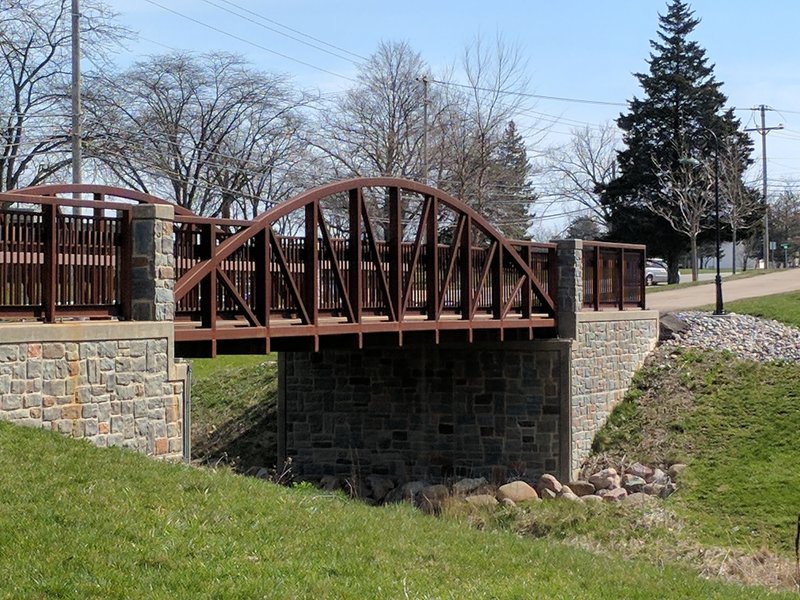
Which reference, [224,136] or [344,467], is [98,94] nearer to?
[224,136]

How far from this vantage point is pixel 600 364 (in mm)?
24594

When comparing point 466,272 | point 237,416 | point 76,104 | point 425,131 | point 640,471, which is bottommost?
point 640,471

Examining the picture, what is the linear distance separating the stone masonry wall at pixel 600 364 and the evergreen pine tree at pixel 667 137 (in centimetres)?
2932

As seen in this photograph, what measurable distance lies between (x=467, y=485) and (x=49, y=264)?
11.5 metres

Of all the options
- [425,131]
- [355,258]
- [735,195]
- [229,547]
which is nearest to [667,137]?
[735,195]

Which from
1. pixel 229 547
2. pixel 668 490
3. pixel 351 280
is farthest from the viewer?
pixel 668 490

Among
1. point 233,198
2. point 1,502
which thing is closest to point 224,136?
point 233,198

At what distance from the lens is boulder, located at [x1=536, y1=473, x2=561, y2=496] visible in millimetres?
21692

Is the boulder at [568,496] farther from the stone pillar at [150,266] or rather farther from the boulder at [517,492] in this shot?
the stone pillar at [150,266]

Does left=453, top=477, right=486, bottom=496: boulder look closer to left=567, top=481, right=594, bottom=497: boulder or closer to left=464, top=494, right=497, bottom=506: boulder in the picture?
left=464, top=494, right=497, bottom=506: boulder

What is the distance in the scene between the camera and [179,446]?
13898mm

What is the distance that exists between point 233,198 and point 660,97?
2350 cm

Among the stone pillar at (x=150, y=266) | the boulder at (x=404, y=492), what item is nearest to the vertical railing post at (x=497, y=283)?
the boulder at (x=404, y=492)

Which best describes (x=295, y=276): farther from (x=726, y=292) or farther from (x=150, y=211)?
(x=726, y=292)
